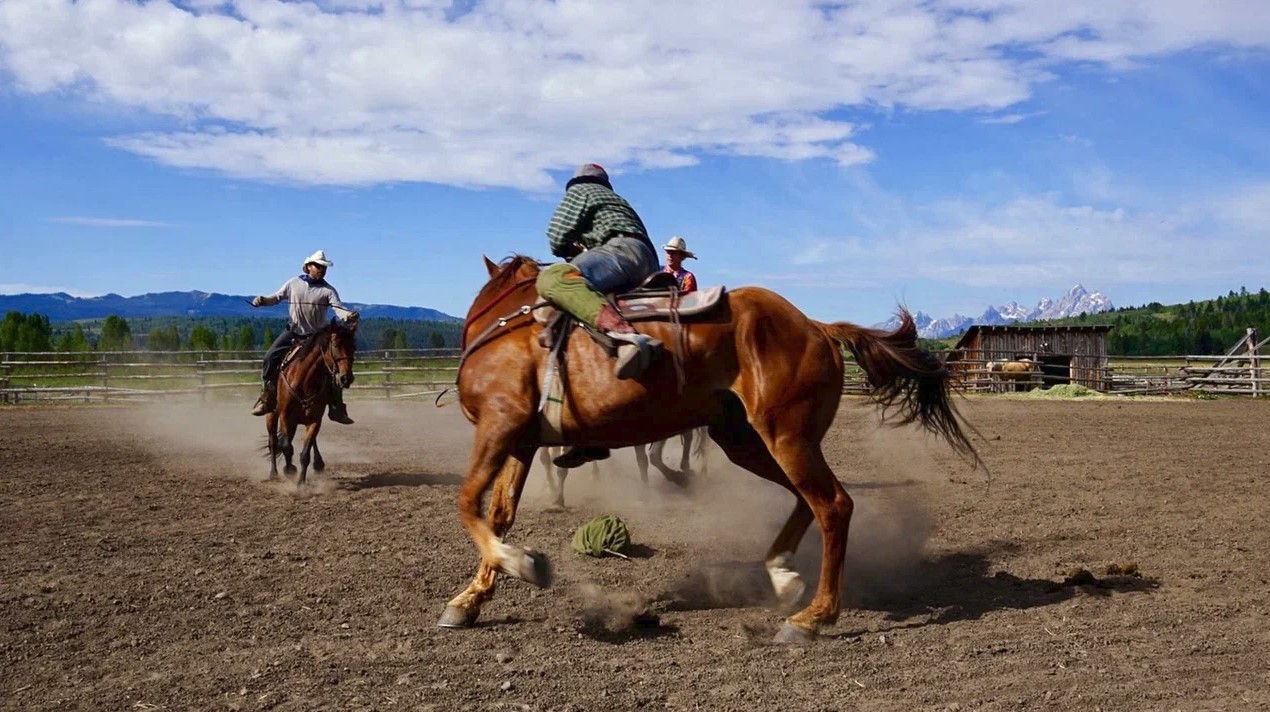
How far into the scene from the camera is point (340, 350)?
428 inches

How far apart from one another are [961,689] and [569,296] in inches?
113

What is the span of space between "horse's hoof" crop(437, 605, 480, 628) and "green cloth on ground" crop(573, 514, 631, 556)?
1.80 meters

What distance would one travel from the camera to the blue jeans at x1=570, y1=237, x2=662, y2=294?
19.0 ft

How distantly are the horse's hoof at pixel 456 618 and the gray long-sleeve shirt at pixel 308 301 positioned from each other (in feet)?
20.8

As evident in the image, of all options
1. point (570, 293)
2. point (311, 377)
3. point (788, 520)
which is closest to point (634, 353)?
point (570, 293)

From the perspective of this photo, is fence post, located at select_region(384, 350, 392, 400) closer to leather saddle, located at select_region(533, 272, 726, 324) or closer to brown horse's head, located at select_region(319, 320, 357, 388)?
brown horse's head, located at select_region(319, 320, 357, 388)

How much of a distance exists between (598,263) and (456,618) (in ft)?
6.99

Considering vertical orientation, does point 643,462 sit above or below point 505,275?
below

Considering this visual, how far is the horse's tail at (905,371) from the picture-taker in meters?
6.21

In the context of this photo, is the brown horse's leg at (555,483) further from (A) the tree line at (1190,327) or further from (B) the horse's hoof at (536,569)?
(A) the tree line at (1190,327)

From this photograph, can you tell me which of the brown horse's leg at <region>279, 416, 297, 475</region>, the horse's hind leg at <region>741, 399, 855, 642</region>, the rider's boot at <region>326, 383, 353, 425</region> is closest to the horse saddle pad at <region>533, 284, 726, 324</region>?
the horse's hind leg at <region>741, 399, 855, 642</region>

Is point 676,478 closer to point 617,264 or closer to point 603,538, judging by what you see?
point 603,538

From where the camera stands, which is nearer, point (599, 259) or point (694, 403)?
point (694, 403)

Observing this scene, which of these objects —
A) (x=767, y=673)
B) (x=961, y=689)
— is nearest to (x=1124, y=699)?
(x=961, y=689)
